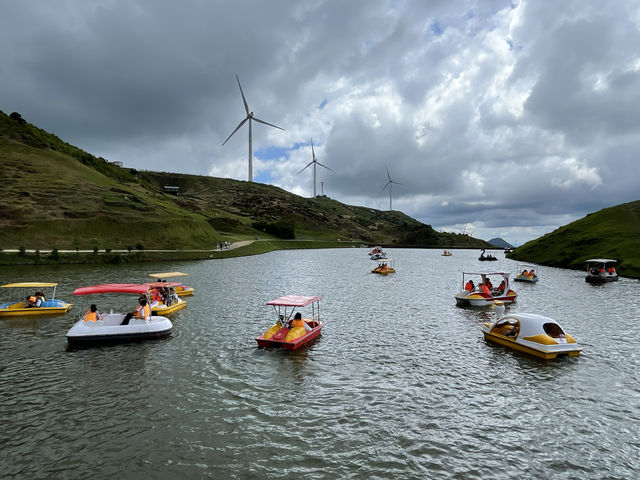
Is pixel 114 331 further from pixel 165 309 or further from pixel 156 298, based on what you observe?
pixel 156 298

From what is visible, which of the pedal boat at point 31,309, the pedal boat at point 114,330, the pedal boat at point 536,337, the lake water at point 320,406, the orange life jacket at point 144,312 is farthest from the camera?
the pedal boat at point 31,309

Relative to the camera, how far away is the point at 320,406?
67.3 feet

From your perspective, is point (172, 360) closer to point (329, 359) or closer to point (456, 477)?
point (329, 359)

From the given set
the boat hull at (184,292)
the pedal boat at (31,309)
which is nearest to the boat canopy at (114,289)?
the pedal boat at (31,309)

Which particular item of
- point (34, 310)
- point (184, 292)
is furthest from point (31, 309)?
point (184, 292)

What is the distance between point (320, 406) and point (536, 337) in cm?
1931

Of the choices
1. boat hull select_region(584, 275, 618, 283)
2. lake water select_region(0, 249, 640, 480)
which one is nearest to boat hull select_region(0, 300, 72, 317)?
lake water select_region(0, 249, 640, 480)

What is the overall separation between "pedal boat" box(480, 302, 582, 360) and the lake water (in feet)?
2.91

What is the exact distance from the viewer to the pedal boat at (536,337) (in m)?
28.5

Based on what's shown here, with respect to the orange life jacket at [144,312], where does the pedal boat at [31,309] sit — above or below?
below

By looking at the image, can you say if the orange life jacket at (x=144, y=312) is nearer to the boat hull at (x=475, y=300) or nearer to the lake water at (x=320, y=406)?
the lake water at (x=320, y=406)

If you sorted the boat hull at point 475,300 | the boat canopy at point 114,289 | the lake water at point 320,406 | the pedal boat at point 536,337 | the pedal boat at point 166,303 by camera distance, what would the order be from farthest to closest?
the boat hull at point 475,300 → the pedal boat at point 166,303 → the boat canopy at point 114,289 → the pedal boat at point 536,337 → the lake water at point 320,406

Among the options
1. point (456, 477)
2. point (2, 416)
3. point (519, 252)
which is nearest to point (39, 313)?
point (2, 416)

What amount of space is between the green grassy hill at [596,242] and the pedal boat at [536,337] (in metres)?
76.0
